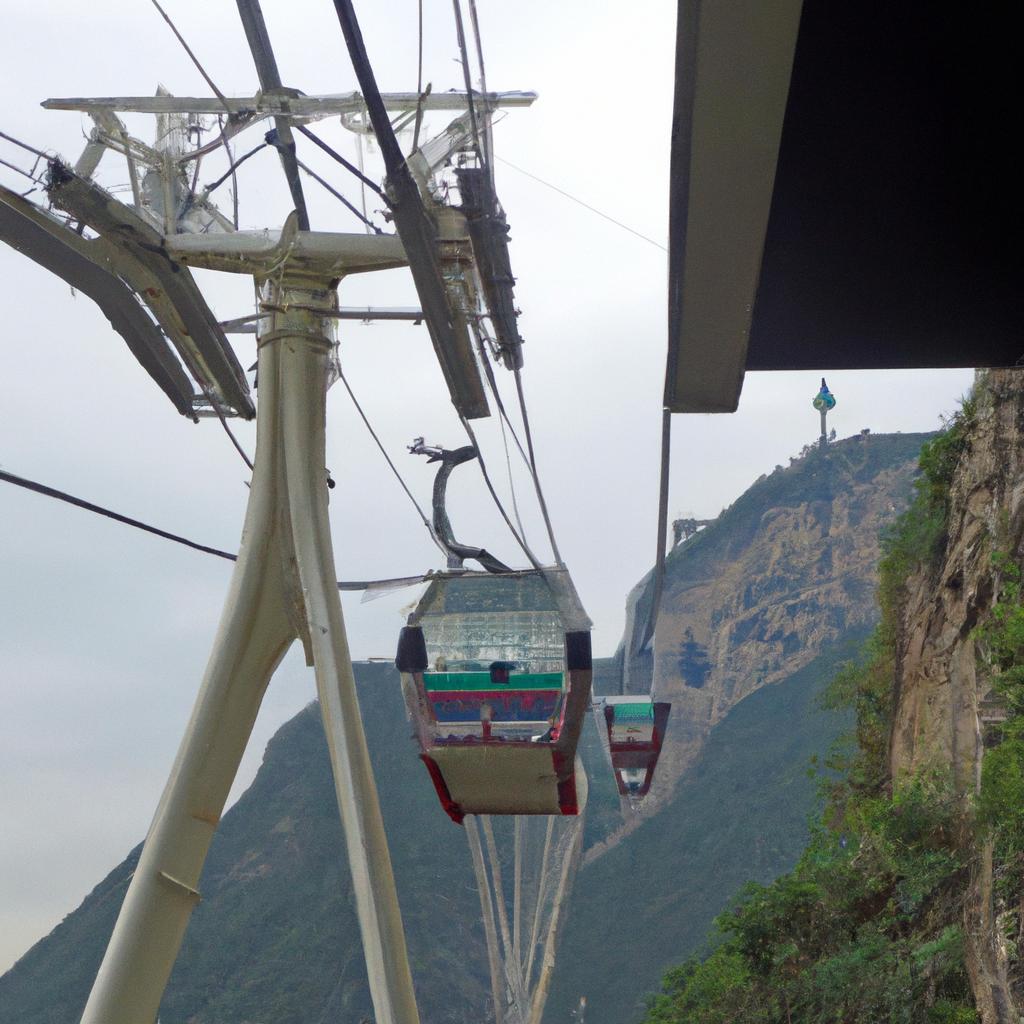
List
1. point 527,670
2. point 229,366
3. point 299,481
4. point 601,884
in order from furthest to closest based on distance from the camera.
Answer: point 601,884
point 527,670
point 229,366
point 299,481

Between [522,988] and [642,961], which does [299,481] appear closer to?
[522,988]

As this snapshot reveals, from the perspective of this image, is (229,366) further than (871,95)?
Yes

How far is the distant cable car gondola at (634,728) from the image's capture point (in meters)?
14.9

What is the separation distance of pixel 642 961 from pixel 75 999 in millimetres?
24481

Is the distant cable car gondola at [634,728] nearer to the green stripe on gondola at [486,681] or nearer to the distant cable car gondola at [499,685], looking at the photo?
the distant cable car gondola at [499,685]

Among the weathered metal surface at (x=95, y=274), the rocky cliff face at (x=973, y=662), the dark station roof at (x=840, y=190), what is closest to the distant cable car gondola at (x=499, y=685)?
the weathered metal surface at (x=95, y=274)

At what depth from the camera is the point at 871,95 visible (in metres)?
2.34

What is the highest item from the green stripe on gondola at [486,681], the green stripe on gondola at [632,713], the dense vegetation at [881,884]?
the green stripe on gondola at [486,681]

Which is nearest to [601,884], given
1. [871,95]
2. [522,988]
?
[522,988]

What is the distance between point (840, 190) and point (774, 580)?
8348 cm

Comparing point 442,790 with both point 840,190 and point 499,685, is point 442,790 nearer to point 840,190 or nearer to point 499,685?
point 499,685

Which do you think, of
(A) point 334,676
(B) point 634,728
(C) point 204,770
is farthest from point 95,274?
(B) point 634,728

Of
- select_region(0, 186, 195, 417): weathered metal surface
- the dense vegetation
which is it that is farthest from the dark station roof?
the dense vegetation

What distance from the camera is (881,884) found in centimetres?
1403
